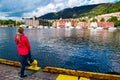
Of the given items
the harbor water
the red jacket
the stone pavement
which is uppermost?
the red jacket

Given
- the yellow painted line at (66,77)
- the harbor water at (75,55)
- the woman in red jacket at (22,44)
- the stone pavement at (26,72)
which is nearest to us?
the woman in red jacket at (22,44)

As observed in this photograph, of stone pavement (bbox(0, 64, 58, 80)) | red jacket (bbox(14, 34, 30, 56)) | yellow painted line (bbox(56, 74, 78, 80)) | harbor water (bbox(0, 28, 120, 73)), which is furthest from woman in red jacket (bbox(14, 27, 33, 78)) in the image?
harbor water (bbox(0, 28, 120, 73))

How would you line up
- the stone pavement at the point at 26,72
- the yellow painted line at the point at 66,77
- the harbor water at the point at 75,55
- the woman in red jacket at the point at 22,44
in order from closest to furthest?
the woman in red jacket at the point at 22,44 < the yellow painted line at the point at 66,77 < the stone pavement at the point at 26,72 < the harbor water at the point at 75,55

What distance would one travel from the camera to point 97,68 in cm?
3403

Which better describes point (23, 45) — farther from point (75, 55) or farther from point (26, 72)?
point (75, 55)

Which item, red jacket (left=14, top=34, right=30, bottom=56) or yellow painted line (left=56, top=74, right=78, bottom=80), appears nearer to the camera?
red jacket (left=14, top=34, right=30, bottom=56)

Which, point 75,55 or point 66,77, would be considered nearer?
point 66,77

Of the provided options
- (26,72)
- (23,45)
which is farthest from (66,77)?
(23,45)

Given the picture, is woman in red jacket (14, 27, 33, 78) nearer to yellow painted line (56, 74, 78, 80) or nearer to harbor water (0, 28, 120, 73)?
yellow painted line (56, 74, 78, 80)

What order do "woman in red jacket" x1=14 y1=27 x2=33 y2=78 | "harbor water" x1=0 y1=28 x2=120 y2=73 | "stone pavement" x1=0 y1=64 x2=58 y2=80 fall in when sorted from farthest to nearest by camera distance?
1. "harbor water" x1=0 y1=28 x2=120 y2=73
2. "stone pavement" x1=0 y1=64 x2=58 y2=80
3. "woman in red jacket" x1=14 y1=27 x2=33 y2=78

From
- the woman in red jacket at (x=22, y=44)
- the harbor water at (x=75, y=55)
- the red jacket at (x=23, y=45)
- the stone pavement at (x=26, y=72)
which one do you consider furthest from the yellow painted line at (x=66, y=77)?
the harbor water at (x=75, y=55)

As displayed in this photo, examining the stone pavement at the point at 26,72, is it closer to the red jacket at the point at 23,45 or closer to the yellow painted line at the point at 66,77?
the yellow painted line at the point at 66,77

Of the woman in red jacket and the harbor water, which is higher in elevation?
the woman in red jacket

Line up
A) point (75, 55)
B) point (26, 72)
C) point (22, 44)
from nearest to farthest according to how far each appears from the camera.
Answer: point (22, 44), point (26, 72), point (75, 55)
